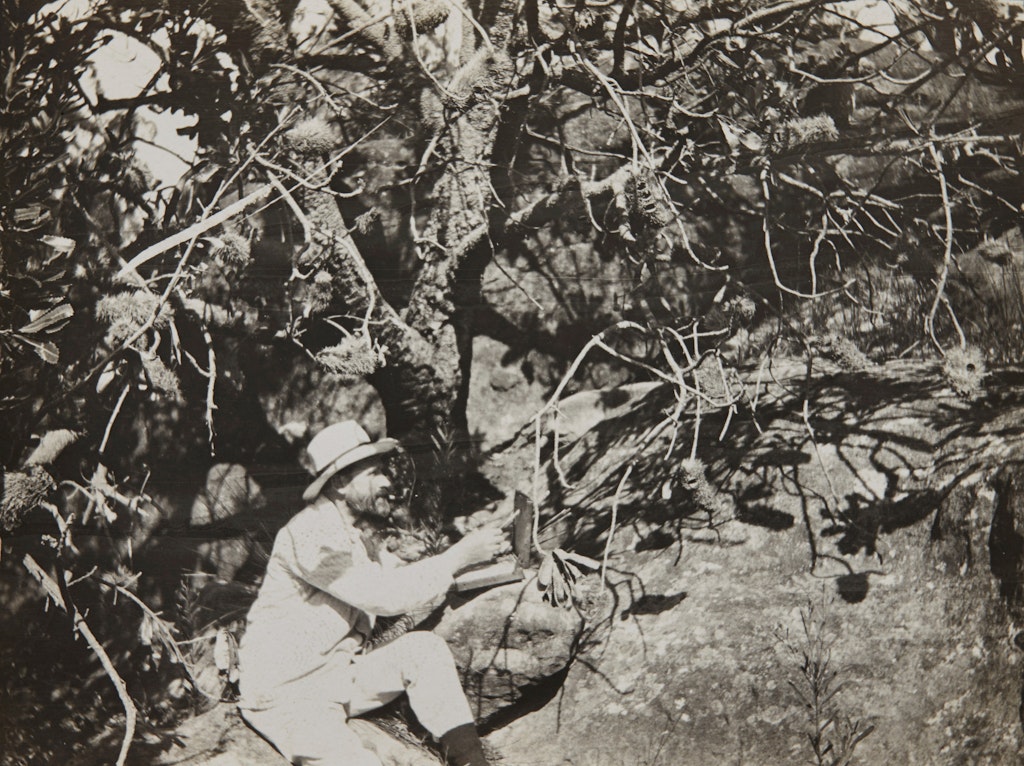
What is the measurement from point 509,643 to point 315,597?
654 mm

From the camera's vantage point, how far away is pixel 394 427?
3238 mm

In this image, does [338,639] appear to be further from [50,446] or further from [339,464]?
[50,446]

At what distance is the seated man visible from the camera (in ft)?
7.95

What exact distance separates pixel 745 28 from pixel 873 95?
900mm

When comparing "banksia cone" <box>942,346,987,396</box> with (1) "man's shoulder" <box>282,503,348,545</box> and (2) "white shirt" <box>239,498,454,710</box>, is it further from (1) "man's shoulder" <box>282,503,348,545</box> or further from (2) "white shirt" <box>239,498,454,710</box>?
(1) "man's shoulder" <box>282,503,348,545</box>

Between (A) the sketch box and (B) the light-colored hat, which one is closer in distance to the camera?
(B) the light-colored hat

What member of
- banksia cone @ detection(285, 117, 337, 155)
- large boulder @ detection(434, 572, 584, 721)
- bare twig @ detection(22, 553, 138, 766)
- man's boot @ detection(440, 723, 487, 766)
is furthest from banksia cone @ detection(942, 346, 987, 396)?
bare twig @ detection(22, 553, 138, 766)

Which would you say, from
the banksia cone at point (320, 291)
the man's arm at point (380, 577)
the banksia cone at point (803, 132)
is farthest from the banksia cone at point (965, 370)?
the banksia cone at point (320, 291)

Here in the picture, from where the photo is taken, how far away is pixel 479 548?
99.6 inches

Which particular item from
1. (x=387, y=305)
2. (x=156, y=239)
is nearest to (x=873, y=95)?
(x=387, y=305)

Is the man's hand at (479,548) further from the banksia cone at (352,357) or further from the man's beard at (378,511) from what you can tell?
the banksia cone at (352,357)

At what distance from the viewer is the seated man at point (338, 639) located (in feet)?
7.95

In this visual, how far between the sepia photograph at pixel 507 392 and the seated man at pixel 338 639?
0.01 meters

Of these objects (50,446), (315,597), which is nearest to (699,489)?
(315,597)
